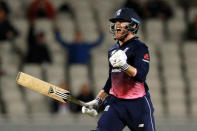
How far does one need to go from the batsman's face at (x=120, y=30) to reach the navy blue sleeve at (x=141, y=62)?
197mm

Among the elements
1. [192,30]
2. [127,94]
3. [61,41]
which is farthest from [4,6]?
[127,94]

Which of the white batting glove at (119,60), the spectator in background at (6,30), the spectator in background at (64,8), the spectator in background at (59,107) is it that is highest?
the spectator in background at (64,8)

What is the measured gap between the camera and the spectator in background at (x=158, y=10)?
12.3 meters

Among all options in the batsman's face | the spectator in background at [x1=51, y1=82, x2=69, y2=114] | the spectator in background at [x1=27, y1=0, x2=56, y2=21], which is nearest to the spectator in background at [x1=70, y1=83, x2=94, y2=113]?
the spectator in background at [x1=51, y1=82, x2=69, y2=114]

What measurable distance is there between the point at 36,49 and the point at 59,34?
0.67m

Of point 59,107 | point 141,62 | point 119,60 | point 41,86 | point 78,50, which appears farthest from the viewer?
point 78,50

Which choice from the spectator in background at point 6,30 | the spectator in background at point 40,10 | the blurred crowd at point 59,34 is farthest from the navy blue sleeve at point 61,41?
the spectator in background at point 6,30

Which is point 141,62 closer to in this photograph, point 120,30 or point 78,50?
point 120,30

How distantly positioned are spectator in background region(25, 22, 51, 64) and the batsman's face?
564 cm

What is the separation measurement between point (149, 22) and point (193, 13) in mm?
942

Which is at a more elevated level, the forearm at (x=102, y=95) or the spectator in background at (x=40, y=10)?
the spectator in background at (x=40, y=10)

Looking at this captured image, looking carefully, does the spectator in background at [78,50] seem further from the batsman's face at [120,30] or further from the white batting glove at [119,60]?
the white batting glove at [119,60]

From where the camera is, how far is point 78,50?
11.2 m

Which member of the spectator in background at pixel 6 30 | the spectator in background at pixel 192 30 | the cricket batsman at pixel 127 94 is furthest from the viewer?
the spectator in background at pixel 192 30
